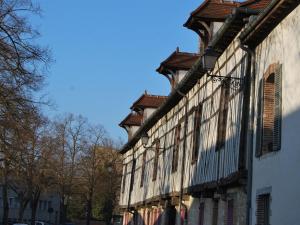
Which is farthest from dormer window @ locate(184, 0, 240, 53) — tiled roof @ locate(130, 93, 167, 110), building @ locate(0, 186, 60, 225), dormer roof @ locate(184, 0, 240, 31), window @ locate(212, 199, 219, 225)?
building @ locate(0, 186, 60, 225)

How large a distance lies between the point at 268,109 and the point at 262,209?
215cm

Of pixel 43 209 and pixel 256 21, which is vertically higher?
pixel 256 21

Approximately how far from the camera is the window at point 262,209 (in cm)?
1156

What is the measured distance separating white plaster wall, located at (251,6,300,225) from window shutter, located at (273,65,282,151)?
0.56 feet

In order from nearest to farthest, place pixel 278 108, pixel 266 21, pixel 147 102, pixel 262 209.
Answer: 1. pixel 278 108
2. pixel 262 209
3. pixel 266 21
4. pixel 147 102

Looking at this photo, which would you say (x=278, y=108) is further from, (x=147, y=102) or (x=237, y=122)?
(x=147, y=102)

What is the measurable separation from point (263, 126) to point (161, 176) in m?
13.1

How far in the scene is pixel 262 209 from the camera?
11742 mm

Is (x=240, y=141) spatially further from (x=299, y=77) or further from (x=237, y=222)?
(x=299, y=77)

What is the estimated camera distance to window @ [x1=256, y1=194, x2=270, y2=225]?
11.6m

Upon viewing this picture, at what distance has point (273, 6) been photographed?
37.1 ft

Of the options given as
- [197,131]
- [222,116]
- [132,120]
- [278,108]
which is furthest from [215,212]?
[132,120]

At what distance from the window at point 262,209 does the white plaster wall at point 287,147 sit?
19 cm

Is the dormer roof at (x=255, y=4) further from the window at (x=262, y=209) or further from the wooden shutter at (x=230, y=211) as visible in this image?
the window at (x=262, y=209)
